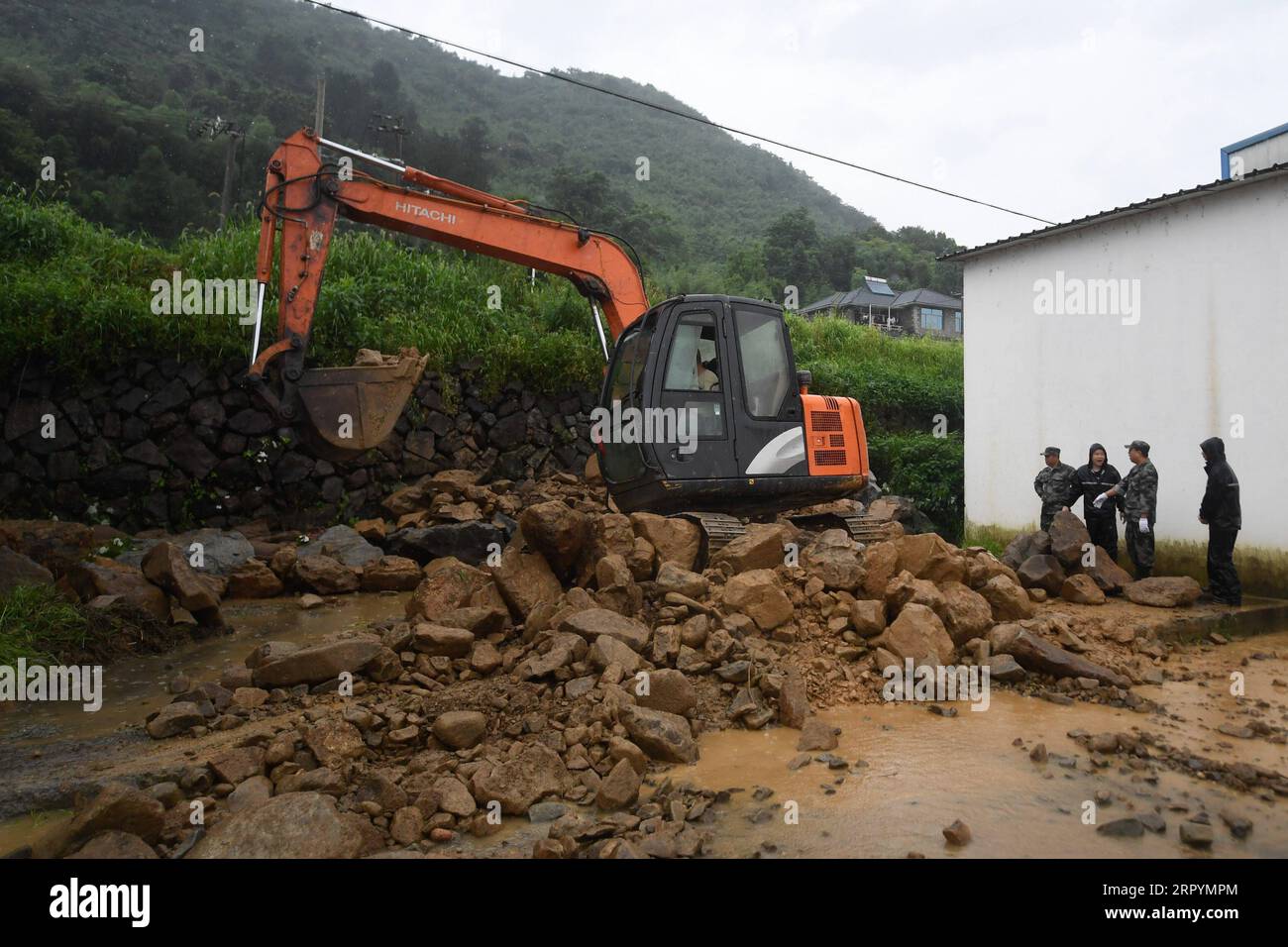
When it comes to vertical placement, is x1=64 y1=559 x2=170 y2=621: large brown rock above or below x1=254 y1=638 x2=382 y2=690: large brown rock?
above

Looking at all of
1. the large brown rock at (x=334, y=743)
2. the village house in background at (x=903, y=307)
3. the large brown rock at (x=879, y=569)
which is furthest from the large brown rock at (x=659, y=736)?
the village house in background at (x=903, y=307)

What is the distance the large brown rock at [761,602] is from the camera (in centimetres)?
563

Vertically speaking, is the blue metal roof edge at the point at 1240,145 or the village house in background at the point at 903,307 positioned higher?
the village house in background at the point at 903,307

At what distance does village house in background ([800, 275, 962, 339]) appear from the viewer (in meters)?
40.2

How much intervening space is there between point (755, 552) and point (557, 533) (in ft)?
5.11

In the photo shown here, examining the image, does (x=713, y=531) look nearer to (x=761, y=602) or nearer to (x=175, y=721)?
(x=761, y=602)

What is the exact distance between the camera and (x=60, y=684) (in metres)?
5.56

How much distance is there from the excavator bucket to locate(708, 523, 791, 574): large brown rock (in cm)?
339

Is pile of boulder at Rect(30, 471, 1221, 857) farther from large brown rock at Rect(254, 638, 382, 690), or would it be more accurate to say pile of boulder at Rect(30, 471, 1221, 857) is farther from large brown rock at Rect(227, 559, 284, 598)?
large brown rock at Rect(227, 559, 284, 598)

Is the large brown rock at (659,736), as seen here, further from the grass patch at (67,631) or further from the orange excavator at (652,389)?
the grass patch at (67,631)

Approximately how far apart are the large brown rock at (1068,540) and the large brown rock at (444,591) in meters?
5.86

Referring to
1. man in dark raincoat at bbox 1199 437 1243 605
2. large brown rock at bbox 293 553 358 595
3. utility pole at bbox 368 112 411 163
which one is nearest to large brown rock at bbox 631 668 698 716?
large brown rock at bbox 293 553 358 595

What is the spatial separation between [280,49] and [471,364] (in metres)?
56.6

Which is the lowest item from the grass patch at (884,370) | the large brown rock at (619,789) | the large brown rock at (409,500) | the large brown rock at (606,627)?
the large brown rock at (619,789)
